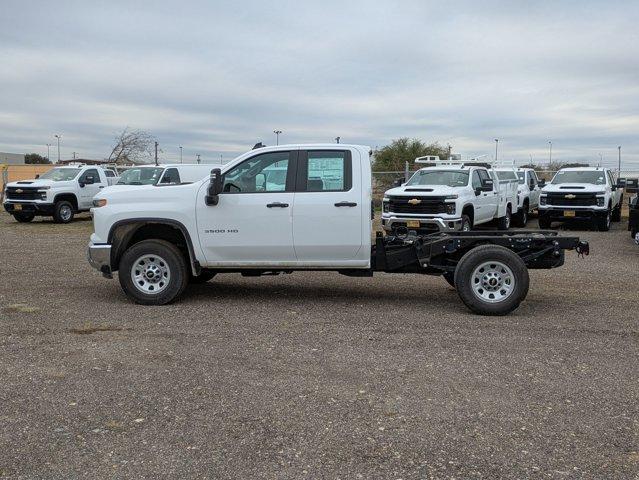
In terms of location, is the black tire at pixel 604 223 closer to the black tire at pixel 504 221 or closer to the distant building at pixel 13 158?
the black tire at pixel 504 221

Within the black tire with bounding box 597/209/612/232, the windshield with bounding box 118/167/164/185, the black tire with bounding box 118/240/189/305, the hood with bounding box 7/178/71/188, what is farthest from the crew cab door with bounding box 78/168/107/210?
the black tire with bounding box 597/209/612/232

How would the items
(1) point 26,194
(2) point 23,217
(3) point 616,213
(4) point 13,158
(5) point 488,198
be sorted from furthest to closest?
(4) point 13,158 < (3) point 616,213 < (2) point 23,217 < (1) point 26,194 < (5) point 488,198

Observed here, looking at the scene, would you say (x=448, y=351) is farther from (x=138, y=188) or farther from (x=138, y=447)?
(x=138, y=188)

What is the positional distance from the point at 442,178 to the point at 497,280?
885 centimetres

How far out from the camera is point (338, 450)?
391cm

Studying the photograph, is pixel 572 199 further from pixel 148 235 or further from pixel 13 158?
pixel 13 158

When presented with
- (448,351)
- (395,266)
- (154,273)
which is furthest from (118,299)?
(448,351)

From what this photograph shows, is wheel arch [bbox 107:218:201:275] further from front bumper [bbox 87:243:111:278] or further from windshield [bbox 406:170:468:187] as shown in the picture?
windshield [bbox 406:170:468:187]

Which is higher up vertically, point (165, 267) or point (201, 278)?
point (165, 267)

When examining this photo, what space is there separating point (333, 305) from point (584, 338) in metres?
2.94

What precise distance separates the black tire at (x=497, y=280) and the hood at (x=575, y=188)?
490 inches

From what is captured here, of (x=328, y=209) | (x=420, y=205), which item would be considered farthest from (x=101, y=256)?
(x=420, y=205)

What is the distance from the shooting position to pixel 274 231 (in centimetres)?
773

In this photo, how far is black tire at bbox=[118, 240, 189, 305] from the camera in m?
7.88
